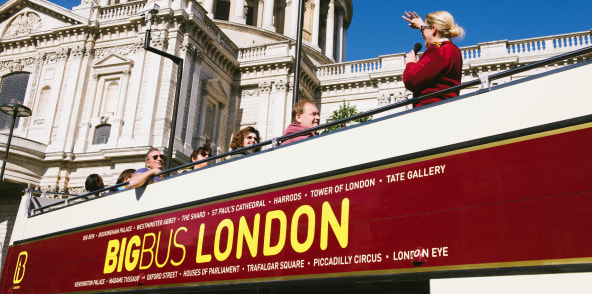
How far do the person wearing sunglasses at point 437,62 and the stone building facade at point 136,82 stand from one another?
66.5 feet

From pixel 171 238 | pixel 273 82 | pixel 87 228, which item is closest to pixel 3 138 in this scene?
pixel 273 82

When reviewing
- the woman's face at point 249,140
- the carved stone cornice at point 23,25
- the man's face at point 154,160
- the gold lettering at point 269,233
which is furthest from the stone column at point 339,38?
the gold lettering at point 269,233

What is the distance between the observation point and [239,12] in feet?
140

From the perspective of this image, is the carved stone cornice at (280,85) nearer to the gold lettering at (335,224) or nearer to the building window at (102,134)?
the building window at (102,134)

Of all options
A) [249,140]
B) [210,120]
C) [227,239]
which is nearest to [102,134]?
[210,120]

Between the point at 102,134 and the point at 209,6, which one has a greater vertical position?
the point at 209,6

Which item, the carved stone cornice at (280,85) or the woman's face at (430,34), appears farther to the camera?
the carved stone cornice at (280,85)

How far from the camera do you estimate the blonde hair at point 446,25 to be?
14.7 ft

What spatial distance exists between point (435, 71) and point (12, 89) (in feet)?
103

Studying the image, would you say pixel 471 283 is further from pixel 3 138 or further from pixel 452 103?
pixel 3 138

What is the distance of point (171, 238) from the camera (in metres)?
5.80

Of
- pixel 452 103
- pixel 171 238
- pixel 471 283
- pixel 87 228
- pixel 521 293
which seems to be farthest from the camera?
pixel 87 228

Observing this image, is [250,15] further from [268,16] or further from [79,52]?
[79,52]

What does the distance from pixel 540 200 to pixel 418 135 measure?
A: 1088 millimetres
